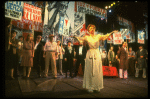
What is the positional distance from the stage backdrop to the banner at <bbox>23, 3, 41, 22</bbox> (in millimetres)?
578

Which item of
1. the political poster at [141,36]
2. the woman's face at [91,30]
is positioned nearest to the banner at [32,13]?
the woman's face at [91,30]

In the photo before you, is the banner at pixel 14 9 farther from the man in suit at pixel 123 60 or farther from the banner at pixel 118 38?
the banner at pixel 118 38

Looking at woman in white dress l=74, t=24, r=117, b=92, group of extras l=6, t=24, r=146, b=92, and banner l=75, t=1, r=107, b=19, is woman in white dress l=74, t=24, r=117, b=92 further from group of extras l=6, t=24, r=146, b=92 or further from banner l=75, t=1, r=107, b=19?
banner l=75, t=1, r=107, b=19

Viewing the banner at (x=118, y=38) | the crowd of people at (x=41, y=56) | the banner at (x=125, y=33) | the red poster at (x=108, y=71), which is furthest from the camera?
the banner at (x=125, y=33)

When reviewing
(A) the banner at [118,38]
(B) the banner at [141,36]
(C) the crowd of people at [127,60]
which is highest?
(B) the banner at [141,36]

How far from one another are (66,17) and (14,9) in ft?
11.8

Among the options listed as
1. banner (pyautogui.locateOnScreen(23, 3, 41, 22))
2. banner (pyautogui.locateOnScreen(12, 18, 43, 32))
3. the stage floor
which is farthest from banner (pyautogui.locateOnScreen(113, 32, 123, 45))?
banner (pyautogui.locateOnScreen(23, 3, 41, 22))

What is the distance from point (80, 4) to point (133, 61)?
6.14 metres

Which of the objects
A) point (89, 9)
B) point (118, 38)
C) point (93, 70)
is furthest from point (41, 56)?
point (89, 9)

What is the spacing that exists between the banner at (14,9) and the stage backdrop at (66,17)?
171 centimetres

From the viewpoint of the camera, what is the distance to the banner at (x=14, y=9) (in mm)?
5842

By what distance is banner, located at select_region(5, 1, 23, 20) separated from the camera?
5842 millimetres

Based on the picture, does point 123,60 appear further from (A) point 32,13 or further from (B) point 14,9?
(B) point 14,9

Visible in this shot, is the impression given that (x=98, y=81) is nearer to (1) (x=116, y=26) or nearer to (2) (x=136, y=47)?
(1) (x=116, y=26)
